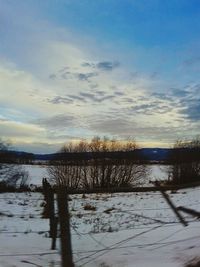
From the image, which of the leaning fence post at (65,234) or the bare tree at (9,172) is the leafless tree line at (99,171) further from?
the leaning fence post at (65,234)

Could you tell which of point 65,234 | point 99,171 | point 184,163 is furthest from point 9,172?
point 65,234

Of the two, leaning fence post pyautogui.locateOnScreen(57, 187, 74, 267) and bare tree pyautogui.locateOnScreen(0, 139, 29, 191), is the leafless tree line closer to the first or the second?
bare tree pyautogui.locateOnScreen(0, 139, 29, 191)

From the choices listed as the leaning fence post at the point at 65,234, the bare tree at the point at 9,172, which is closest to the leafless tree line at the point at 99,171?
the bare tree at the point at 9,172

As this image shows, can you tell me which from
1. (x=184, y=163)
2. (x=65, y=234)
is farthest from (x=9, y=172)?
(x=65, y=234)

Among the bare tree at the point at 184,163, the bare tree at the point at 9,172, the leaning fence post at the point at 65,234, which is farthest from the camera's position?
the bare tree at the point at 184,163

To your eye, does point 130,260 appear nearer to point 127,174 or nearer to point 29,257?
point 29,257

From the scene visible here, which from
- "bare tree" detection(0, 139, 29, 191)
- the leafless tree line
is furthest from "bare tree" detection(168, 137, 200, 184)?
"bare tree" detection(0, 139, 29, 191)

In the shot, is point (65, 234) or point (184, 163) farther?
point (184, 163)

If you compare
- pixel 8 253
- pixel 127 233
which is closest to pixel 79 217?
pixel 127 233

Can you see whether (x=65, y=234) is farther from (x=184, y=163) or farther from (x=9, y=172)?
(x=184, y=163)

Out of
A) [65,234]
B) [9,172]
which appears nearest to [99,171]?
[9,172]

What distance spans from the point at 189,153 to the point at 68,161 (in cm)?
1940

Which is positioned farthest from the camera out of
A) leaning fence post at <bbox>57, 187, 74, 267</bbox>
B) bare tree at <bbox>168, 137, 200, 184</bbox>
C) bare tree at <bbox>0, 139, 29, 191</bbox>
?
bare tree at <bbox>168, 137, 200, 184</bbox>

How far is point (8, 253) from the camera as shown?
750cm
